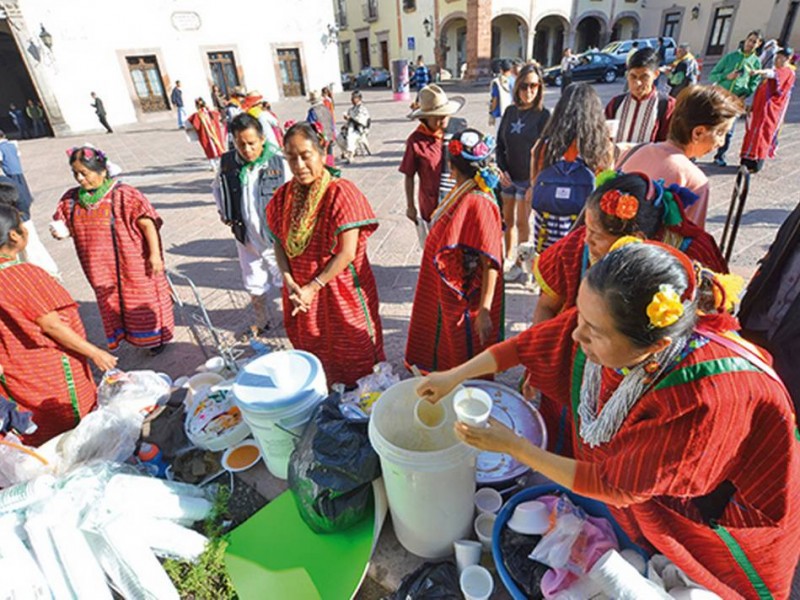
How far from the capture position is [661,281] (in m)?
1.00

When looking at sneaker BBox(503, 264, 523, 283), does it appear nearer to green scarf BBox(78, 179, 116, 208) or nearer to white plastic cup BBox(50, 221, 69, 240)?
green scarf BBox(78, 179, 116, 208)

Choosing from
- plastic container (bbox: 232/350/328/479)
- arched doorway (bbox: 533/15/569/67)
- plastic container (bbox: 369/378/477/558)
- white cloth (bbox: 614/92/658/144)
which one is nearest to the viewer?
plastic container (bbox: 369/378/477/558)

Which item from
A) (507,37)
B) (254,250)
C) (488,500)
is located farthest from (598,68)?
(488,500)

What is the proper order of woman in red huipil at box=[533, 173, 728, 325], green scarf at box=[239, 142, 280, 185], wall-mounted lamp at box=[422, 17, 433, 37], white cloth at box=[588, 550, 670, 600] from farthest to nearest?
wall-mounted lamp at box=[422, 17, 433, 37] → green scarf at box=[239, 142, 280, 185] → woman in red huipil at box=[533, 173, 728, 325] → white cloth at box=[588, 550, 670, 600]

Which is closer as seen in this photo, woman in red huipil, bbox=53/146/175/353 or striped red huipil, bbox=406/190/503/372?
striped red huipil, bbox=406/190/503/372

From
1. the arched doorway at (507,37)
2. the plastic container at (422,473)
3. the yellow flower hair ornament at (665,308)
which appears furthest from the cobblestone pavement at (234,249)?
the arched doorway at (507,37)

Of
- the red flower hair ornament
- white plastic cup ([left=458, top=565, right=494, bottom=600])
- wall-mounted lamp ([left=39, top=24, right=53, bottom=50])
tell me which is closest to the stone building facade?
wall-mounted lamp ([left=39, top=24, right=53, bottom=50])

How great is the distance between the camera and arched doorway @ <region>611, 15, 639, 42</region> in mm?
26631

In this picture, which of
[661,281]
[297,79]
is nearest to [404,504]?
[661,281]

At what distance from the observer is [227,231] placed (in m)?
6.18

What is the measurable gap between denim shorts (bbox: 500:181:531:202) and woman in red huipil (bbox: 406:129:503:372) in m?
1.95

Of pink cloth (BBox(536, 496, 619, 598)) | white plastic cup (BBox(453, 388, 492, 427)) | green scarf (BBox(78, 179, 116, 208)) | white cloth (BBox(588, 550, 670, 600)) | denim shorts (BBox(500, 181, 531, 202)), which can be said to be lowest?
pink cloth (BBox(536, 496, 619, 598))

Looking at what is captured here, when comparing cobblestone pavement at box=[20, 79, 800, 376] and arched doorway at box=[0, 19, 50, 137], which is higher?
arched doorway at box=[0, 19, 50, 137]

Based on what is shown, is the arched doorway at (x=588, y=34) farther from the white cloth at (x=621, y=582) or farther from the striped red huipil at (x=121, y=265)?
the white cloth at (x=621, y=582)
